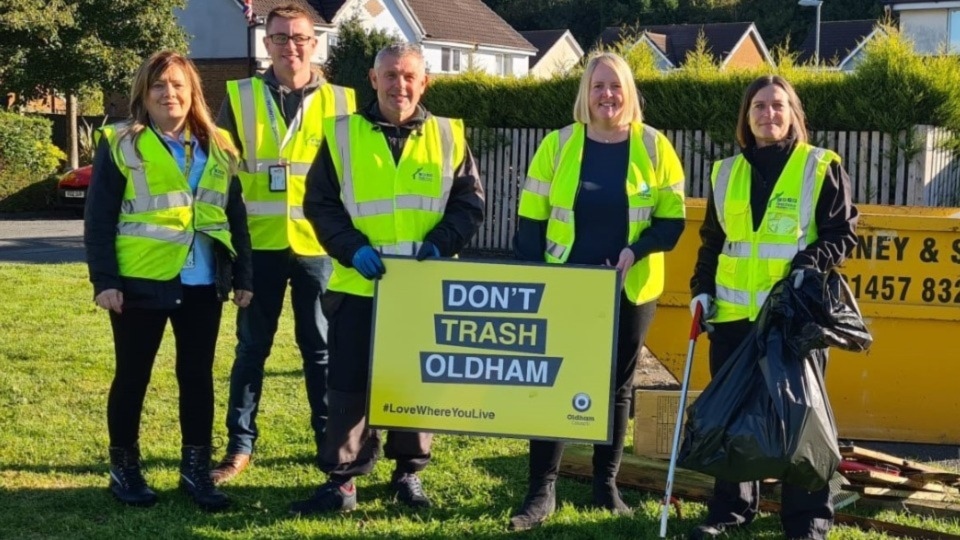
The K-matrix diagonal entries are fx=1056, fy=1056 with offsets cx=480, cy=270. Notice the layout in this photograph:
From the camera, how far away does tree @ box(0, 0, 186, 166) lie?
22578mm

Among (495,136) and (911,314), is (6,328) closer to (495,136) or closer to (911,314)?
(911,314)

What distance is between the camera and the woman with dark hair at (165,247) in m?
4.61

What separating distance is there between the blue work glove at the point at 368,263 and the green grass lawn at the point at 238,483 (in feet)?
3.71

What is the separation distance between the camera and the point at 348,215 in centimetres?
466

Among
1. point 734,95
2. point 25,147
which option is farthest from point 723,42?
point 734,95

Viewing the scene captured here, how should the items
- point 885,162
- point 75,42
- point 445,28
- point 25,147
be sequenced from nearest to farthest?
1. point 885,162
2. point 25,147
3. point 75,42
4. point 445,28

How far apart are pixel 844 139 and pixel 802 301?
29.3 feet

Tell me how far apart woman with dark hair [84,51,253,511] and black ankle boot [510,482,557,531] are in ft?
4.46

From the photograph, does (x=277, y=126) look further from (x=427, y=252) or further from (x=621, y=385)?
(x=621, y=385)

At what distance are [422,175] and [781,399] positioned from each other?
178cm

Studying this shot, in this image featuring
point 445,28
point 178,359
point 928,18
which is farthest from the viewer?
point 445,28

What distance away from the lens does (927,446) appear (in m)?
6.49

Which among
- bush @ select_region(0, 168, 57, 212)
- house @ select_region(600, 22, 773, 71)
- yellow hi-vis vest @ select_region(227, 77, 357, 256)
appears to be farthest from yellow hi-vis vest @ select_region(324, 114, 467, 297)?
house @ select_region(600, 22, 773, 71)

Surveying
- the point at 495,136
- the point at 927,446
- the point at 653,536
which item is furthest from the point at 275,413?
the point at 495,136
